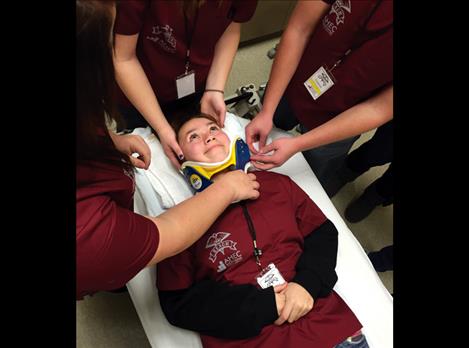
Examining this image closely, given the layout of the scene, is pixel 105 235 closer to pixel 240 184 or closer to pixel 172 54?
pixel 240 184

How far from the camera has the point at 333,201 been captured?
2.17 meters

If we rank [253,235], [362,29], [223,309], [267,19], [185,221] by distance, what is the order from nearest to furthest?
[185,221] < [362,29] < [223,309] < [253,235] < [267,19]

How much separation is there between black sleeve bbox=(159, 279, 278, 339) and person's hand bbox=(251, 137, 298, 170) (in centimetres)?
46

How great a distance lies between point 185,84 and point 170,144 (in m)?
0.22

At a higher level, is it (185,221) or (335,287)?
(185,221)

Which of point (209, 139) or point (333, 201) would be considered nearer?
point (209, 139)

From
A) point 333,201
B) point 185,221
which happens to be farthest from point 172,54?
point 333,201

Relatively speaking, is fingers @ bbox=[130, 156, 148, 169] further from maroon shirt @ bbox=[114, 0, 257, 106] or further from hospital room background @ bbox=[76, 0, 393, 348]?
hospital room background @ bbox=[76, 0, 393, 348]

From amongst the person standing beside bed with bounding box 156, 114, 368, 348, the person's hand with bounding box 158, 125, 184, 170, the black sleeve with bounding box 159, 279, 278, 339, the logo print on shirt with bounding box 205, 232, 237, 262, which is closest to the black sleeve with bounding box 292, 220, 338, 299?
the person standing beside bed with bounding box 156, 114, 368, 348

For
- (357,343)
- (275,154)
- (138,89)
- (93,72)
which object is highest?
(93,72)

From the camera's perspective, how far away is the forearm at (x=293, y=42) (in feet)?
3.83

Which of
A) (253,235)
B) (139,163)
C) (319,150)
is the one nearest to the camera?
(253,235)

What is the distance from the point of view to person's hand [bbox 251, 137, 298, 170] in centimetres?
139

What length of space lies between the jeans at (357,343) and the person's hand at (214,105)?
0.88 meters
